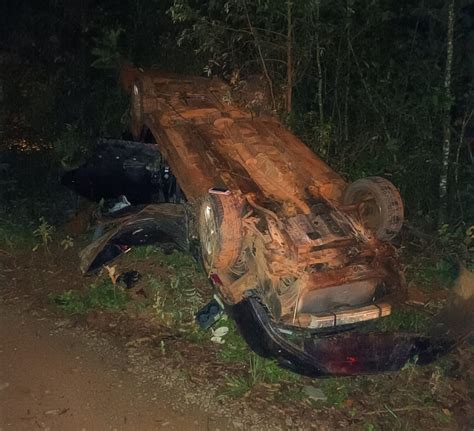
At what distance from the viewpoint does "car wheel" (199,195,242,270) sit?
13.3 feet

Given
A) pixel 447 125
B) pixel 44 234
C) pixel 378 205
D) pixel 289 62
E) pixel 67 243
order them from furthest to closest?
pixel 289 62 < pixel 447 125 < pixel 67 243 < pixel 44 234 < pixel 378 205

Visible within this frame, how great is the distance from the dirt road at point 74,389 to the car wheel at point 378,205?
200 centimetres

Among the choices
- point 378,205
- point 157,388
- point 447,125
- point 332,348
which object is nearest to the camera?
point 157,388

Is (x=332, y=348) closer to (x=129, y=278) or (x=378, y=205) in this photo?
(x=378, y=205)

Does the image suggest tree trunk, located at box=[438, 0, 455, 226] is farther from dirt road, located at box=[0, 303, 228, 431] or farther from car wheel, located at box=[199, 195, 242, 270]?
dirt road, located at box=[0, 303, 228, 431]

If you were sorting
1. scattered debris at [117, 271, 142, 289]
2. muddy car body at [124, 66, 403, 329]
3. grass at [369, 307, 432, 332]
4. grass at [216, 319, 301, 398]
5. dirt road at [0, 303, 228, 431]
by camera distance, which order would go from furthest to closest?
1. scattered debris at [117, 271, 142, 289]
2. grass at [369, 307, 432, 332]
3. grass at [216, 319, 301, 398]
4. muddy car body at [124, 66, 403, 329]
5. dirt road at [0, 303, 228, 431]

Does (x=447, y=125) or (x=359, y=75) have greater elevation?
(x=359, y=75)

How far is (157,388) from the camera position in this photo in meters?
4.07

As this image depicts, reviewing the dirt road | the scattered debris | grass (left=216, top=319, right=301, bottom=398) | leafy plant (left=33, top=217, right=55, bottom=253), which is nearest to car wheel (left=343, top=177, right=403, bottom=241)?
grass (left=216, top=319, right=301, bottom=398)

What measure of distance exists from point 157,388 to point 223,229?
4.29ft

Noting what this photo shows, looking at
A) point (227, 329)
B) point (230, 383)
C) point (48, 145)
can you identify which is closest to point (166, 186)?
point (227, 329)

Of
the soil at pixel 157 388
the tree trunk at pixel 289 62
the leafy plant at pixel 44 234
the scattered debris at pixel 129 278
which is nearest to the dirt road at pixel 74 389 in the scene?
the soil at pixel 157 388

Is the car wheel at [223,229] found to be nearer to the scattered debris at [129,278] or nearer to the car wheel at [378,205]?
the car wheel at [378,205]

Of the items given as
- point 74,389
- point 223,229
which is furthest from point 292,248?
point 74,389
